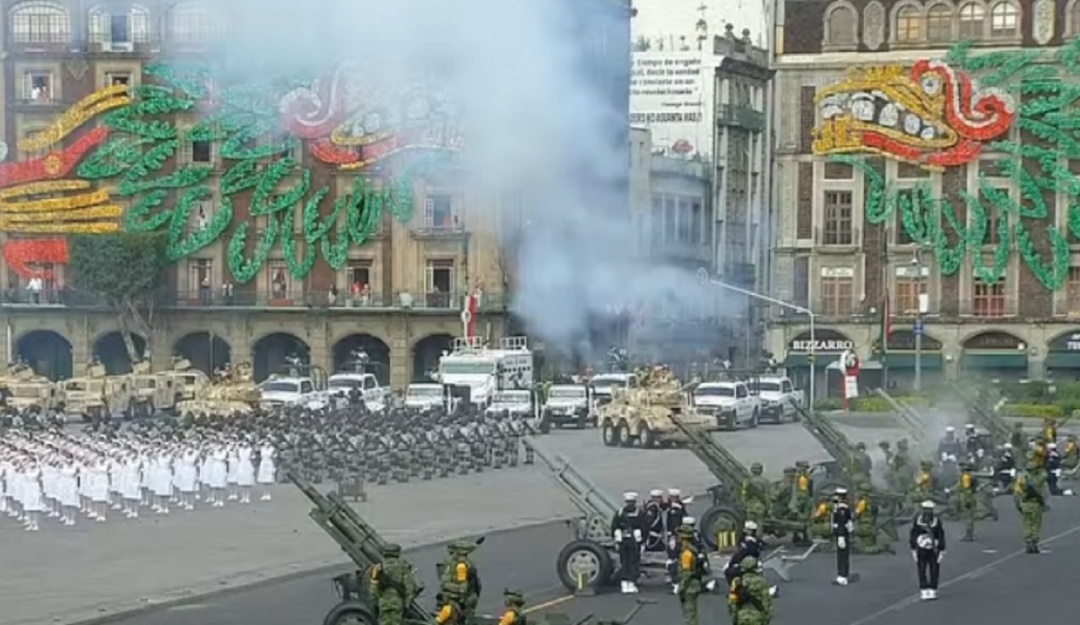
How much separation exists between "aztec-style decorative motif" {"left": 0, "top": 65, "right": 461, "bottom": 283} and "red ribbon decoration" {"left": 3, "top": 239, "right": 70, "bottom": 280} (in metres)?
0.07

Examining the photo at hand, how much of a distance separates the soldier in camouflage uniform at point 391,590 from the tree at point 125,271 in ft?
172

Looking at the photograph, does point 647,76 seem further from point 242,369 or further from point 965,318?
point 242,369

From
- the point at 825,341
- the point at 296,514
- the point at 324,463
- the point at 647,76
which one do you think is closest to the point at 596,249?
the point at 324,463

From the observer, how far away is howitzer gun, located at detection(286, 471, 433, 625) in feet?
80.1

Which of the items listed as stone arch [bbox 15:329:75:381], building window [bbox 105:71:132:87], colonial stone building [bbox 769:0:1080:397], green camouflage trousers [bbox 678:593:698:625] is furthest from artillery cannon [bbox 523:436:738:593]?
colonial stone building [bbox 769:0:1080:397]

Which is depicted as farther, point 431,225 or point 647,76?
point 647,76

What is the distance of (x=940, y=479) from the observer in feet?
142

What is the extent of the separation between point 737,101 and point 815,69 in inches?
135

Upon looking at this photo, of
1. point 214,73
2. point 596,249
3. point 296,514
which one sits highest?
point 214,73

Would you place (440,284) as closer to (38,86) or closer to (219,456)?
(38,86)

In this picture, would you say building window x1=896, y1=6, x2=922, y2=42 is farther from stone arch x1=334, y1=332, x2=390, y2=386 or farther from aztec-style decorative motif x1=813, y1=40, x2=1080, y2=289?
stone arch x1=334, y1=332, x2=390, y2=386

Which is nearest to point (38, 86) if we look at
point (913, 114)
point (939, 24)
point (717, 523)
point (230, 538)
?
point (913, 114)

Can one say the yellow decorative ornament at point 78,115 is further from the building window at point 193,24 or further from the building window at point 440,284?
the building window at point 440,284

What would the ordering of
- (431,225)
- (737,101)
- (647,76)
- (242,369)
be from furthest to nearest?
(737,101) < (647,76) < (431,225) < (242,369)
